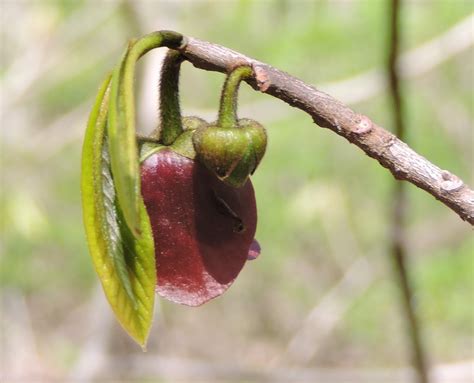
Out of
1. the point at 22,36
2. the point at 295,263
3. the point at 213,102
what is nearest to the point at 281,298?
the point at 295,263

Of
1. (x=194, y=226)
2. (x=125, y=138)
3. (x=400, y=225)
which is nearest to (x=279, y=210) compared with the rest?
(x=400, y=225)

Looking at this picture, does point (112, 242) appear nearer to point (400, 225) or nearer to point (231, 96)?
point (231, 96)

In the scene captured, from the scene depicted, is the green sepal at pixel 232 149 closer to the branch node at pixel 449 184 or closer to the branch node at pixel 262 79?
the branch node at pixel 262 79

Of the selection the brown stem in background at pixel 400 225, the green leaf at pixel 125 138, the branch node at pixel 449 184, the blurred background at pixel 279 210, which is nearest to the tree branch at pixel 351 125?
the branch node at pixel 449 184

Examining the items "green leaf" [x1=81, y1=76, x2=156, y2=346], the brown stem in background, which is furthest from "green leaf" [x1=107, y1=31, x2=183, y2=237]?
the brown stem in background

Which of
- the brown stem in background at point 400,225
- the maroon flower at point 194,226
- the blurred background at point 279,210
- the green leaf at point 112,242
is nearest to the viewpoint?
the green leaf at point 112,242

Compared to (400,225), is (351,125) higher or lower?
higher
